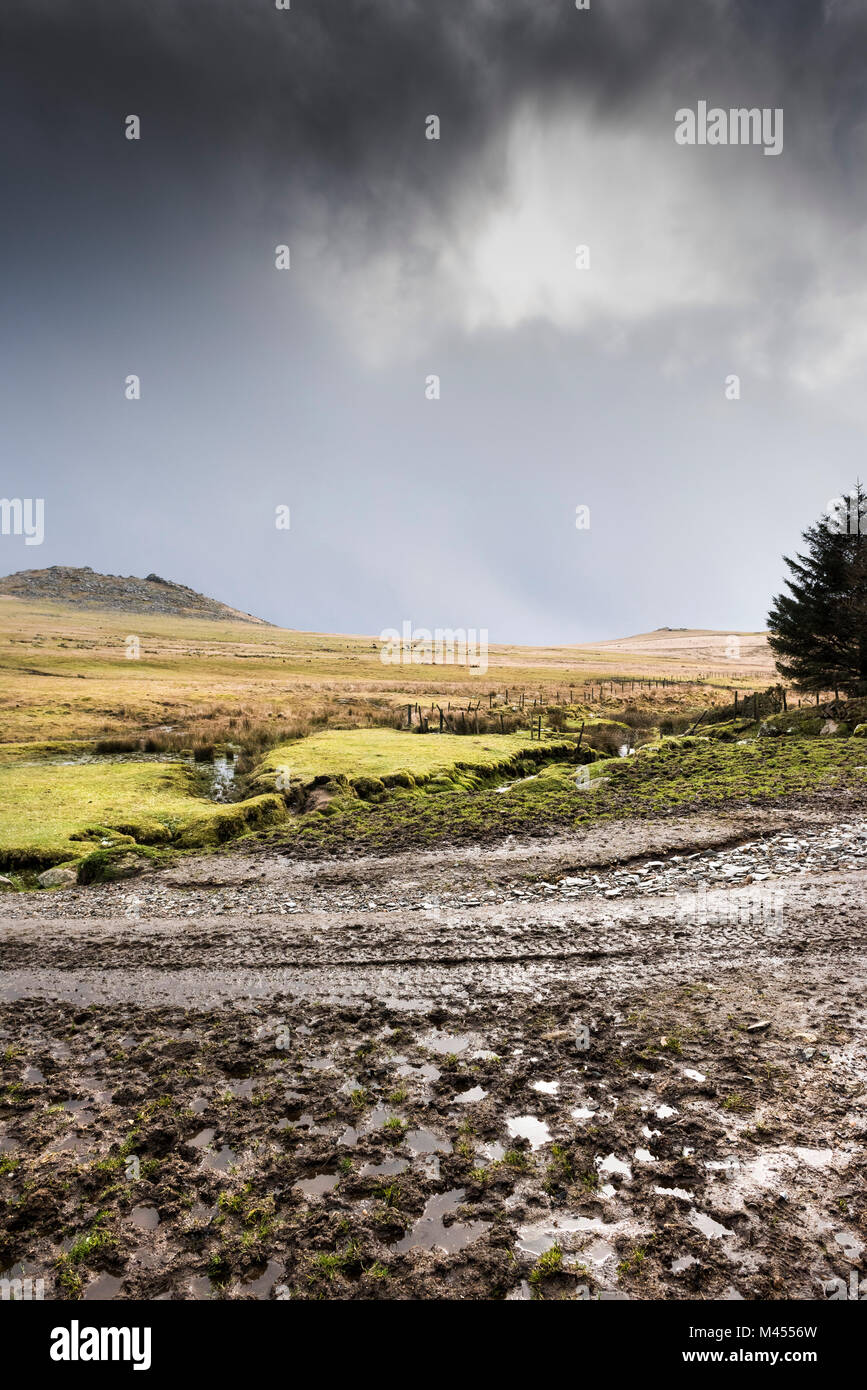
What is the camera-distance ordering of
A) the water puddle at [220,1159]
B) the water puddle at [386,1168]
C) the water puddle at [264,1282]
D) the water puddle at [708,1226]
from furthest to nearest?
the water puddle at [220,1159] → the water puddle at [386,1168] → the water puddle at [708,1226] → the water puddle at [264,1282]

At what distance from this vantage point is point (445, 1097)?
608cm

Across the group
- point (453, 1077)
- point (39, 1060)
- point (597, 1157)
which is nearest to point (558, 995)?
point (453, 1077)

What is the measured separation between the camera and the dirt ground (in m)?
4.30

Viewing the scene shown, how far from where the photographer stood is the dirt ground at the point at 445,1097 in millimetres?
4301

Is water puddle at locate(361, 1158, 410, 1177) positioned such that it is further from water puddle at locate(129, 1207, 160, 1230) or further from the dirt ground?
water puddle at locate(129, 1207, 160, 1230)

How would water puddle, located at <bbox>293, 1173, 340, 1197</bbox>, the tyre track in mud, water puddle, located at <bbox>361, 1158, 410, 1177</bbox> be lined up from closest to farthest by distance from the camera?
water puddle, located at <bbox>293, 1173, 340, 1197</bbox>, water puddle, located at <bbox>361, 1158, 410, 1177</bbox>, the tyre track in mud

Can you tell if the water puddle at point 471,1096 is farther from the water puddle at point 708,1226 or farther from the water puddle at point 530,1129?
the water puddle at point 708,1226

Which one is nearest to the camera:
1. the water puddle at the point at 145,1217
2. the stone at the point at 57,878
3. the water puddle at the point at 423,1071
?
the water puddle at the point at 145,1217

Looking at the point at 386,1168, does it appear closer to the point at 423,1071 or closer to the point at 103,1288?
the point at 423,1071

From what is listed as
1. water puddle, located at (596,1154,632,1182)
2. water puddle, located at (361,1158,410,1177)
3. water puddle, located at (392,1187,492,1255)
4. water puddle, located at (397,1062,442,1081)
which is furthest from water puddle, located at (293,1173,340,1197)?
water puddle, located at (596,1154,632,1182)

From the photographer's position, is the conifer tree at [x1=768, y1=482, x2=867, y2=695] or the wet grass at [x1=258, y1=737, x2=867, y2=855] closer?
the wet grass at [x1=258, y1=737, x2=867, y2=855]

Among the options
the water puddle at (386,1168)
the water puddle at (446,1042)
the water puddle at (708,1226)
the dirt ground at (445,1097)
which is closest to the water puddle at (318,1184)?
the dirt ground at (445,1097)
